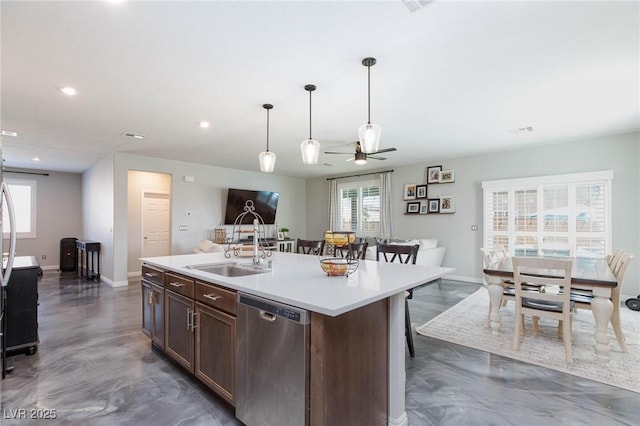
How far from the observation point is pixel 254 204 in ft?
25.1

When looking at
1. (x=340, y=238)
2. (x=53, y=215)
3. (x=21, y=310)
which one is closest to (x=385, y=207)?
(x=340, y=238)

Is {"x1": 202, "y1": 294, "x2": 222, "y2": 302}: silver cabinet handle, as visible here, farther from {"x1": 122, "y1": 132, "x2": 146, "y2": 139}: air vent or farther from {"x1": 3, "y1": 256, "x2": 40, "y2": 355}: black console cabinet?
{"x1": 122, "y1": 132, "x2": 146, "y2": 139}: air vent

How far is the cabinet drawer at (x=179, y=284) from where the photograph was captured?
2248mm

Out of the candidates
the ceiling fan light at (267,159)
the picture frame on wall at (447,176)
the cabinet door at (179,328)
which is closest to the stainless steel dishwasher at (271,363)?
the cabinet door at (179,328)

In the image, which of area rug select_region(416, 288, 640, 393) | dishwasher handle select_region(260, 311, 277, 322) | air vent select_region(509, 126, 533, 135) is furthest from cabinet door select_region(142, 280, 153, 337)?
air vent select_region(509, 126, 533, 135)

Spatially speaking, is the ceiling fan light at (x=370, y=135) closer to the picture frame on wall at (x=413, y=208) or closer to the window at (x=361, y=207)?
the picture frame on wall at (x=413, y=208)

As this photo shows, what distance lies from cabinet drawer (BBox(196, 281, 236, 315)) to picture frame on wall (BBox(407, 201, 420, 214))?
5.57m

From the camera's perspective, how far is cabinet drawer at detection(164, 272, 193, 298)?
88.5 inches

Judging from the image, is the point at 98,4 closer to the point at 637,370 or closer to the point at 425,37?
the point at 425,37

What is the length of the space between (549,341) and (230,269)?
328 centimetres

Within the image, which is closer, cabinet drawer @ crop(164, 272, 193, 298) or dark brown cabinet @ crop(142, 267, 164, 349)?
cabinet drawer @ crop(164, 272, 193, 298)

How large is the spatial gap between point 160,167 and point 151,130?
2.18m

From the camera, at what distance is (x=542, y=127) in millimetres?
4242

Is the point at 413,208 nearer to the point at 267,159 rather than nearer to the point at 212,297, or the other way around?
the point at 267,159
